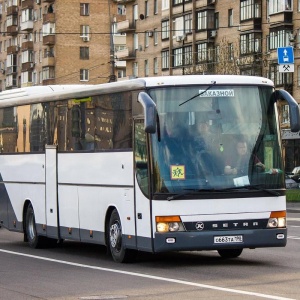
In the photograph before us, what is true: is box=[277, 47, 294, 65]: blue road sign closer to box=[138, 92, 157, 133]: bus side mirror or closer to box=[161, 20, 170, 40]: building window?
box=[138, 92, 157, 133]: bus side mirror

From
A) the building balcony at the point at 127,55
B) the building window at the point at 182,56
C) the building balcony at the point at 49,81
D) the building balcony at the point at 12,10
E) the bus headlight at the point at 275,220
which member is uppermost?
the building balcony at the point at 12,10

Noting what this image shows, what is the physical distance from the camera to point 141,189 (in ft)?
57.4

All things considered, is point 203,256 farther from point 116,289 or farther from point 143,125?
point 116,289

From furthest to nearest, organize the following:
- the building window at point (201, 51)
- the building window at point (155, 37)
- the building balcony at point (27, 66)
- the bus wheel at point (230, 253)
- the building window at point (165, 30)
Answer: the building balcony at point (27, 66), the building window at point (155, 37), the building window at point (165, 30), the building window at point (201, 51), the bus wheel at point (230, 253)

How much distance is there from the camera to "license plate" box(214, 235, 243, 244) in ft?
56.1

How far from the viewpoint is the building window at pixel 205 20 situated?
84625 mm

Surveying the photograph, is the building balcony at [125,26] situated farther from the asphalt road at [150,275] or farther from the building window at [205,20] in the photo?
the asphalt road at [150,275]

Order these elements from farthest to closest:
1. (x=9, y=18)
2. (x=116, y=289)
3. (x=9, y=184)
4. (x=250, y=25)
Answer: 1. (x=9, y=18)
2. (x=250, y=25)
3. (x=9, y=184)
4. (x=116, y=289)

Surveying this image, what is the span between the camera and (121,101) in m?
18.4

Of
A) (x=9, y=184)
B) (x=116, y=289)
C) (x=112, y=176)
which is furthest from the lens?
(x=9, y=184)

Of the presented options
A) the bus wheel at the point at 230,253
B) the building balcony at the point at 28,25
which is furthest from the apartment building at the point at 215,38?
the bus wheel at the point at 230,253

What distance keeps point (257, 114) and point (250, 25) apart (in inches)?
2458

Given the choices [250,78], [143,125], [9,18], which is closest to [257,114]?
[250,78]

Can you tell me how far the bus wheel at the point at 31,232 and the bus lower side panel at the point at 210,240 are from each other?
5.98 metres
